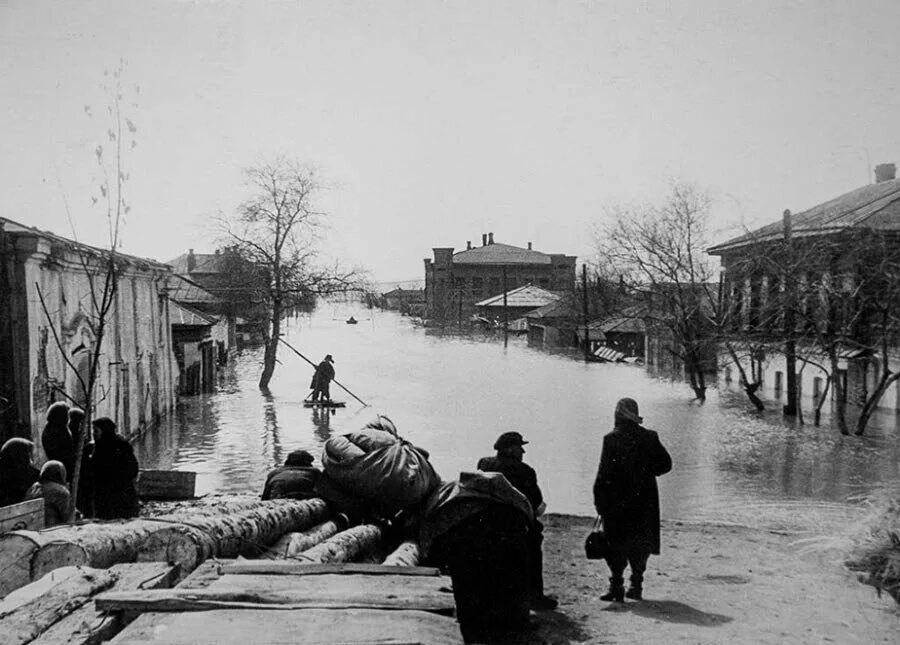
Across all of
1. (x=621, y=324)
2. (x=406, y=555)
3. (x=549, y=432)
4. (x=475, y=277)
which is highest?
(x=475, y=277)

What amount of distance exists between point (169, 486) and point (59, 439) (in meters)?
2.37

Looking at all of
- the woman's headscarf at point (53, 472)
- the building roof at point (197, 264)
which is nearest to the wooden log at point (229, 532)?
the woman's headscarf at point (53, 472)

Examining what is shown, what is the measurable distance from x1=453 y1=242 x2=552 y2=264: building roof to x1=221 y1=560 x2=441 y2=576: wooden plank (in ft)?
252

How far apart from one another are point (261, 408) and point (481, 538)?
20619 millimetres

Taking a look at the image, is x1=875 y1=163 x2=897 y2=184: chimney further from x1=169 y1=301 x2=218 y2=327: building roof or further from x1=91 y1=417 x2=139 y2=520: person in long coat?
x1=91 y1=417 x2=139 y2=520: person in long coat

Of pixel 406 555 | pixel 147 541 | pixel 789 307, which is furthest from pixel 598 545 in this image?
pixel 789 307

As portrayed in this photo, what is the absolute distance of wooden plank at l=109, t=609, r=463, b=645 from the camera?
2764 millimetres

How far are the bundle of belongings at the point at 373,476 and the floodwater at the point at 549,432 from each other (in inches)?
235

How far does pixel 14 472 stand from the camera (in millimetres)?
7496

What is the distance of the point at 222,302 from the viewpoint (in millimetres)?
36750

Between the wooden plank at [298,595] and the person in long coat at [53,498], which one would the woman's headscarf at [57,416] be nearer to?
the person in long coat at [53,498]

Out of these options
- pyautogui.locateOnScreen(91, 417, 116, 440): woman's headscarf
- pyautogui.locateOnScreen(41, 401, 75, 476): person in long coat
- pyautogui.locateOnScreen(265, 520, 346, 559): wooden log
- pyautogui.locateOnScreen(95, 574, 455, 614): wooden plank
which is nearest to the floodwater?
pyautogui.locateOnScreen(41, 401, 75, 476): person in long coat

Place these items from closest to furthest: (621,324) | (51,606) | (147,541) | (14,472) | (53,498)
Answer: (51,606) < (147,541) < (53,498) < (14,472) < (621,324)

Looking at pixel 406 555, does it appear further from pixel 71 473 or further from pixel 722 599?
pixel 71 473
